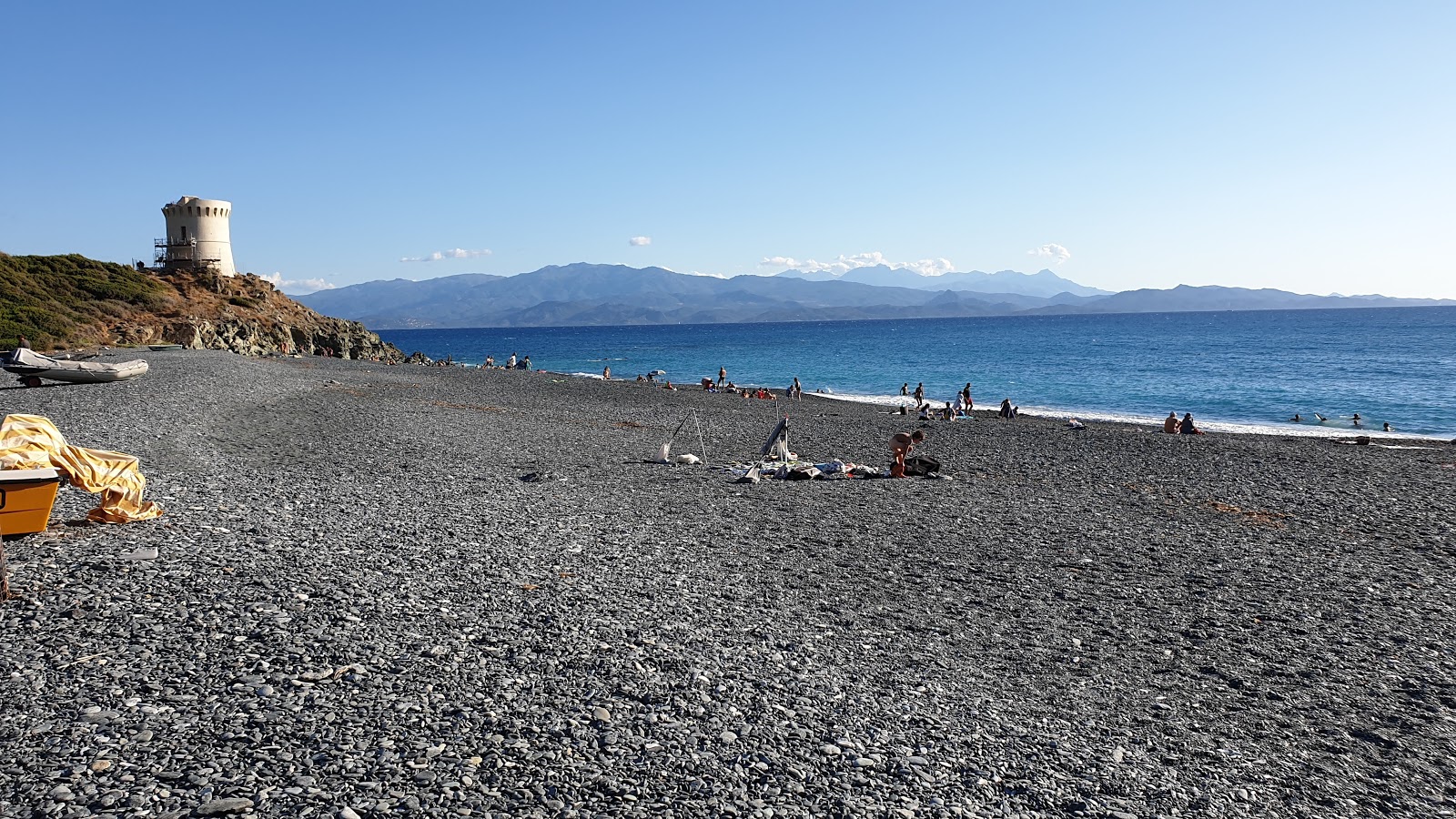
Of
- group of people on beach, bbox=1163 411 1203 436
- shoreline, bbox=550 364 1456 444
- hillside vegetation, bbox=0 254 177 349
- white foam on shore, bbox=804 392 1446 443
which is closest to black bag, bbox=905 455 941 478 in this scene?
group of people on beach, bbox=1163 411 1203 436

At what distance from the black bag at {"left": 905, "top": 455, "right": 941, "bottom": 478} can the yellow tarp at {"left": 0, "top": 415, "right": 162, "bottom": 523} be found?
12.7m

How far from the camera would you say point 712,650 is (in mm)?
7801

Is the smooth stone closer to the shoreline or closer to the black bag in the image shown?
the black bag

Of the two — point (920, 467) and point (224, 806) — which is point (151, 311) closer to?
point (920, 467)

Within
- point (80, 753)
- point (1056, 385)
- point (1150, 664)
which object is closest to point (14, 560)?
point (80, 753)

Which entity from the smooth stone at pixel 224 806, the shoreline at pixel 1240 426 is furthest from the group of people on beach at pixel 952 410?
the smooth stone at pixel 224 806

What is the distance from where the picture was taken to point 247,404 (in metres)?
24.0

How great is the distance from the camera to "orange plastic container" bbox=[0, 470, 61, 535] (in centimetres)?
888

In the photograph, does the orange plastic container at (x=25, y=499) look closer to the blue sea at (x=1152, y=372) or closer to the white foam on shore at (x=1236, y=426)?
the white foam on shore at (x=1236, y=426)

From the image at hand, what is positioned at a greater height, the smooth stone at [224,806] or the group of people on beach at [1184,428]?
the smooth stone at [224,806]

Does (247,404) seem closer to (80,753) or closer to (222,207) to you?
(80,753)

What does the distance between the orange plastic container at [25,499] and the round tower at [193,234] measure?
58771 mm

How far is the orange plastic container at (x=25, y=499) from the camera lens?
8.88 metres

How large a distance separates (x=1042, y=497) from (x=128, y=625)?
13.6 meters
